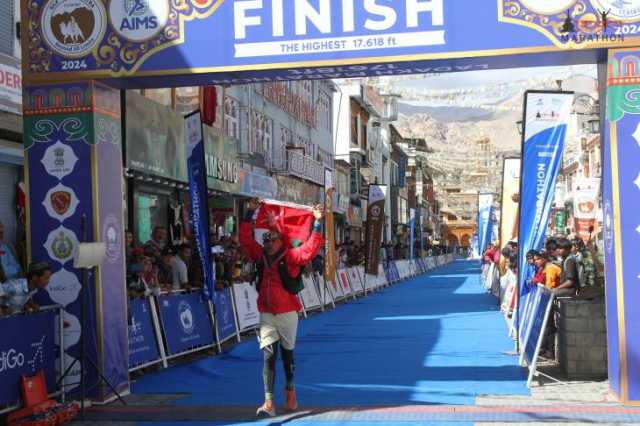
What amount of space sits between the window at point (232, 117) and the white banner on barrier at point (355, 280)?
5495 mm

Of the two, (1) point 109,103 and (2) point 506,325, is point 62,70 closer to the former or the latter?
(1) point 109,103

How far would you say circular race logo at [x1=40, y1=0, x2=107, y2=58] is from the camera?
9906 mm

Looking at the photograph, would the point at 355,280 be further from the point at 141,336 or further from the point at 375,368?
the point at 141,336

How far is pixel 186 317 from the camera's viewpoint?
13.6 metres

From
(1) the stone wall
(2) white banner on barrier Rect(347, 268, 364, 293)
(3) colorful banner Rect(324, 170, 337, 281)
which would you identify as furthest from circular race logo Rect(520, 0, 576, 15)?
(2) white banner on barrier Rect(347, 268, 364, 293)

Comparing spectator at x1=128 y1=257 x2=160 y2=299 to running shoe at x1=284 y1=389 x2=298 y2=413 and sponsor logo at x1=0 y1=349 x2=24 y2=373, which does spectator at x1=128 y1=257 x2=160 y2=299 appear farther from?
running shoe at x1=284 y1=389 x2=298 y2=413

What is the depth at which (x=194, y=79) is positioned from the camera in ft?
32.7

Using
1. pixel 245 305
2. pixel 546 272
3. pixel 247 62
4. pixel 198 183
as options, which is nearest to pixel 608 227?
pixel 546 272

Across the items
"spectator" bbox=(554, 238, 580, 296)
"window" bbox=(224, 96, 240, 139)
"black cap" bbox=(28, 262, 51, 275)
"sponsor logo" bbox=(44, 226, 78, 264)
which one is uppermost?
"window" bbox=(224, 96, 240, 139)

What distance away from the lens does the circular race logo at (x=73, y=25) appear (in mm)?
9906

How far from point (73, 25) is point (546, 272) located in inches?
279

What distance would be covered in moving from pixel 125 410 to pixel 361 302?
1758cm

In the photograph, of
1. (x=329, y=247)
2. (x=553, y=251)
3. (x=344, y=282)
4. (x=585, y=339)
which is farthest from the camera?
(x=344, y=282)

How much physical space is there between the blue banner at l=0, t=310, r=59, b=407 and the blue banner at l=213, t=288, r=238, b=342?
207 inches
